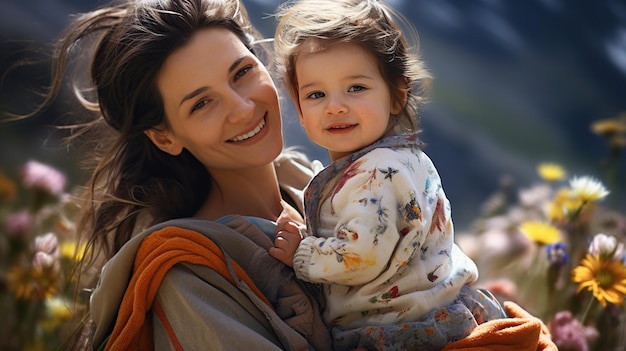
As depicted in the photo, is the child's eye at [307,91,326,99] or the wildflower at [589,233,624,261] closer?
the child's eye at [307,91,326,99]

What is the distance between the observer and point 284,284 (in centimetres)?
187

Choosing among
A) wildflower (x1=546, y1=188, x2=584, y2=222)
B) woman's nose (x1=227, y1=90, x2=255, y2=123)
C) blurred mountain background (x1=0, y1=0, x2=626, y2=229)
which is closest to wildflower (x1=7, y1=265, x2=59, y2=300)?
woman's nose (x1=227, y1=90, x2=255, y2=123)

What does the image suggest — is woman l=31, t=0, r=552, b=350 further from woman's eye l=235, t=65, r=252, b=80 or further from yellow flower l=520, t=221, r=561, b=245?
yellow flower l=520, t=221, r=561, b=245

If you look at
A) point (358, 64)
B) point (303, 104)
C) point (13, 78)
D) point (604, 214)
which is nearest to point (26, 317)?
point (303, 104)

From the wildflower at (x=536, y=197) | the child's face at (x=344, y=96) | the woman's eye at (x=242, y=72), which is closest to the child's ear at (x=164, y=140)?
the woman's eye at (x=242, y=72)

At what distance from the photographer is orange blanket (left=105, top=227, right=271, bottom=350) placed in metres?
1.75

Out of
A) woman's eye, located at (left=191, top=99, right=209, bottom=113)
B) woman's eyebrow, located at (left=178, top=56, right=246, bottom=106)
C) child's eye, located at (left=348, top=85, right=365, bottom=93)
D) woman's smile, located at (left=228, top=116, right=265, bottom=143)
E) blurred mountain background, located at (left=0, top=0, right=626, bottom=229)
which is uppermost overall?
child's eye, located at (left=348, top=85, right=365, bottom=93)

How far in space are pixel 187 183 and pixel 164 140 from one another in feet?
0.45

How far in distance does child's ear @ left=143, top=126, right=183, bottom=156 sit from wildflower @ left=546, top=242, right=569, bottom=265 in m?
1.11

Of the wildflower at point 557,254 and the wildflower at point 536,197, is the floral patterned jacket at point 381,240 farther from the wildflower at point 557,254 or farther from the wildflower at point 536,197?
the wildflower at point 536,197

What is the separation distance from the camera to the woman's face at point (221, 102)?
2.05 metres

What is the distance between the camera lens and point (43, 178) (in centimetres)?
262

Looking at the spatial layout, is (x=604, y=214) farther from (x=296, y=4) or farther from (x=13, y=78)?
(x=13, y=78)

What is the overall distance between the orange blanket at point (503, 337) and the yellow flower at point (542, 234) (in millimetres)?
715
